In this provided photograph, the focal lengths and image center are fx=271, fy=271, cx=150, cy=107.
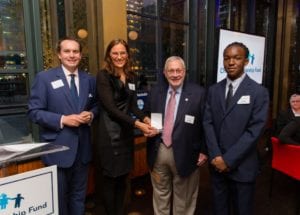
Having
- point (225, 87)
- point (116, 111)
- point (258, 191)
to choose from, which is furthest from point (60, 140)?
point (258, 191)

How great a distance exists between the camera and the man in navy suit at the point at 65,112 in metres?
1.81

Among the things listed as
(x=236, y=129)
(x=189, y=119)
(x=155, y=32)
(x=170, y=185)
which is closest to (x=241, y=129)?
(x=236, y=129)

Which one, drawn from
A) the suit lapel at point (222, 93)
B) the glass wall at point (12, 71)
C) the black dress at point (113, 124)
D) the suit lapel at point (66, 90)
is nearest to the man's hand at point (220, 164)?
the suit lapel at point (222, 93)

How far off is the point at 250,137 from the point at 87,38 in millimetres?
1850

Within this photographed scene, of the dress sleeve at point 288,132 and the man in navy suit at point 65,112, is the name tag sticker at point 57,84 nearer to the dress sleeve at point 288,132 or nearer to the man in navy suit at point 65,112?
the man in navy suit at point 65,112

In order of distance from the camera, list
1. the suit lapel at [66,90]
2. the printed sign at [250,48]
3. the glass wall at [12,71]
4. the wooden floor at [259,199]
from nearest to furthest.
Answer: the suit lapel at [66,90]
the glass wall at [12,71]
the wooden floor at [259,199]
the printed sign at [250,48]

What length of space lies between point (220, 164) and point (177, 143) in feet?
1.08

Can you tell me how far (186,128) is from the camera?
1.94 meters

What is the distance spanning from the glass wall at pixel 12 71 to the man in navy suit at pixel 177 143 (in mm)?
1178

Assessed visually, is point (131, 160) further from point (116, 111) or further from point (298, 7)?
point (298, 7)

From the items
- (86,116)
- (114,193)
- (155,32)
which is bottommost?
(114,193)

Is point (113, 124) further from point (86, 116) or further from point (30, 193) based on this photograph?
point (30, 193)

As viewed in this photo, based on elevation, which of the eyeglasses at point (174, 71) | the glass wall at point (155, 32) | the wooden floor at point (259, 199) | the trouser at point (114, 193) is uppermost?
the glass wall at point (155, 32)

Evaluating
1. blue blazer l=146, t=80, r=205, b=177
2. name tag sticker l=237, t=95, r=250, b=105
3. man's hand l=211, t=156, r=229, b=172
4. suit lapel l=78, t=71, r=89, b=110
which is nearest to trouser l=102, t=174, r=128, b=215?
blue blazer l=146, t=80, r=205, b=177
